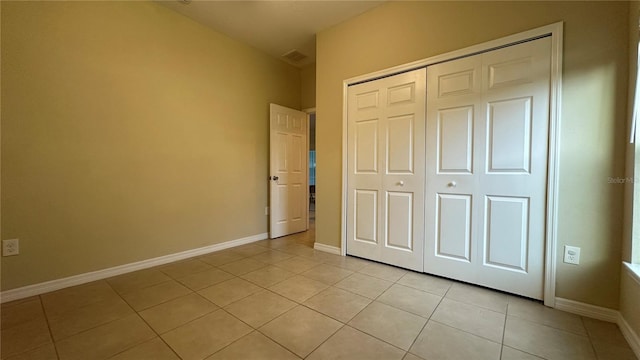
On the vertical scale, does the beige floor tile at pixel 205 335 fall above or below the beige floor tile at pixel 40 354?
above

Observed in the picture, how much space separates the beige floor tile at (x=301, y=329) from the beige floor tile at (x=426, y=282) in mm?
890

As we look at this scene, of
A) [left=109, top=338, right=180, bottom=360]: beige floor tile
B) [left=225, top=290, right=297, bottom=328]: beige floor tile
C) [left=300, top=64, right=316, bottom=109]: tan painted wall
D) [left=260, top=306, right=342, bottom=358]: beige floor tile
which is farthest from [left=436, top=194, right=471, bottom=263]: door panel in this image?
[left=300, top=64, right=316, bottom=109]: tan painted wall

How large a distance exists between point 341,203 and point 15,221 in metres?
2.79

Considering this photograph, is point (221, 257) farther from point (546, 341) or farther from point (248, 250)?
point (546, 341)

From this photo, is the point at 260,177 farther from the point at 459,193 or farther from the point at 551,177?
the point at 551,177

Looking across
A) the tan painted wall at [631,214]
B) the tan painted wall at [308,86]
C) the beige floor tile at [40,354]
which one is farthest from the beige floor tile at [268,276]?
the tan painted wall at [308,86]

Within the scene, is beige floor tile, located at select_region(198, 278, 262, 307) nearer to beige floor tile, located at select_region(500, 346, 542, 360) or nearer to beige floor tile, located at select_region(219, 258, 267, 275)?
beige floor tile, located at select_region(219, 258, 267, 275)

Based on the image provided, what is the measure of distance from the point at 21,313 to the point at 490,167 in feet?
11.8

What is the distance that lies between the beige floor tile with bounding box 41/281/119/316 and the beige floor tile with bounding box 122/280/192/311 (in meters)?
0.15

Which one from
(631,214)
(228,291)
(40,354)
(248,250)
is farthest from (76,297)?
(631,214)

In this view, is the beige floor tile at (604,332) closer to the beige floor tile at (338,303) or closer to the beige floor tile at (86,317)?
the beige floor tile at (338,303)

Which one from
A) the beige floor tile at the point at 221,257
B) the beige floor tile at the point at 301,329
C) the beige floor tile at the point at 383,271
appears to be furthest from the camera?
the beige floor tile at the point at 221,257

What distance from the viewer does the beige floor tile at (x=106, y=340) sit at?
1297 mm

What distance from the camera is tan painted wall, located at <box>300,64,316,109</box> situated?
13.2ft
